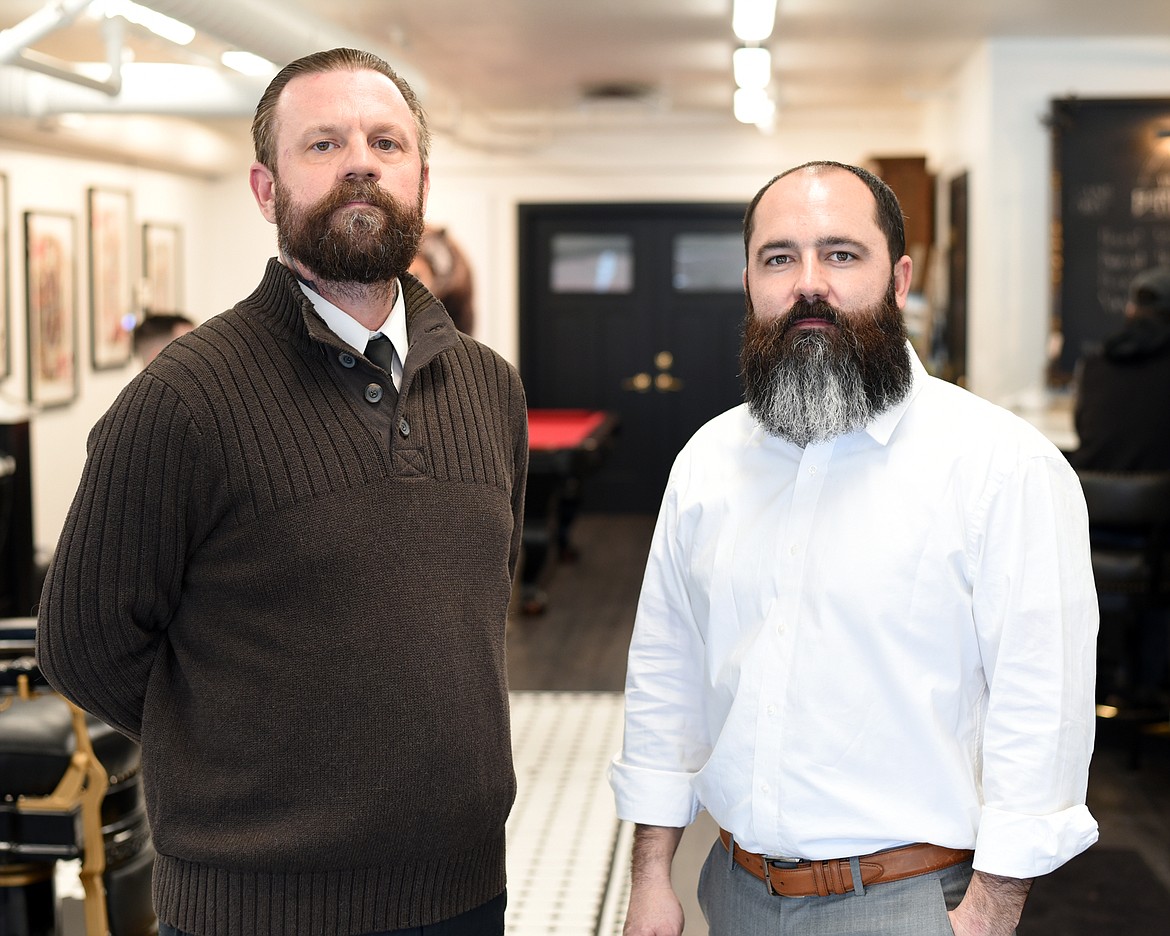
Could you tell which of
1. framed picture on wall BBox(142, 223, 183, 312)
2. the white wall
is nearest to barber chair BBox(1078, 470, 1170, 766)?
the white wall

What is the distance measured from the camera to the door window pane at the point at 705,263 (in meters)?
10.8

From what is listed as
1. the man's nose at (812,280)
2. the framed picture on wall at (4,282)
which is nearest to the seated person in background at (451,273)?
the framed picture on wall at (4,282)

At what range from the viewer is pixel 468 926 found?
1715mm

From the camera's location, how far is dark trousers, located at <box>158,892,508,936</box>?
1.65 m

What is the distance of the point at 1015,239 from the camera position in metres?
6.96

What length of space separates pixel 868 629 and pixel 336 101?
0.92m

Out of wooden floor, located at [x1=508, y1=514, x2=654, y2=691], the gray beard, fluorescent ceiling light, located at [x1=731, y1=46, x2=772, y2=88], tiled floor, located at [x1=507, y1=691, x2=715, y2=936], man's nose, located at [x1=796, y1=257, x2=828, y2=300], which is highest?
fluorescent ceiling light, located at [x1=731, y1=46, x2=772, y2=88]

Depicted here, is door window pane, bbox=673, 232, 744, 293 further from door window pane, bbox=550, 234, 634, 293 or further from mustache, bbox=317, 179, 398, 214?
mustache, bbox=317, 179, 398, 214

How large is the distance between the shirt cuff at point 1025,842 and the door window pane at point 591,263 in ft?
31.0

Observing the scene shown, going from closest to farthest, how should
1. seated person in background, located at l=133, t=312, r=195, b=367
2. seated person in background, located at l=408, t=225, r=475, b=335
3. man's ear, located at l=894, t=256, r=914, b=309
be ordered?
man's ear, located at l=894, t=256, r=914, b=309 < seated person in background, located at l=133, t=312, r=195, b=367 < seated person in background, located at l=408, t=225, r=475, b=335

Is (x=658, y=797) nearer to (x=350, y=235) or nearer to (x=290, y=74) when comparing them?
(x=350, y=235)

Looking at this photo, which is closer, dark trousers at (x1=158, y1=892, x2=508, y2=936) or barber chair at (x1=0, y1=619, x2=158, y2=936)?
dark trousers at (x1=158, y1=892, x2=508, y2=936)

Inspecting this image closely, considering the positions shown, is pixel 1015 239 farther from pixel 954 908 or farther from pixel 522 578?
pixel 954 908

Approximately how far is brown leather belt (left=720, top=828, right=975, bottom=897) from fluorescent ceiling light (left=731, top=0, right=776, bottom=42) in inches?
165
